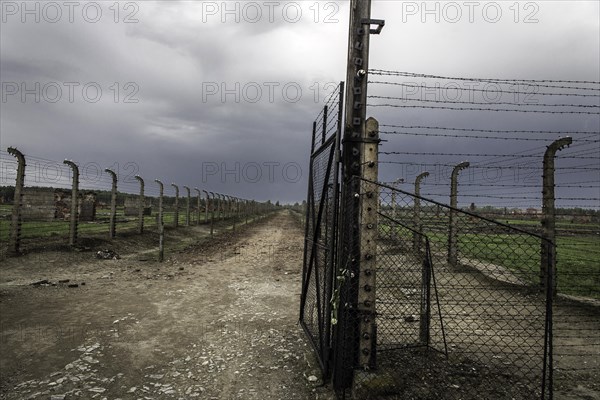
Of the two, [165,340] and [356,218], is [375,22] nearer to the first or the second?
[356,218]

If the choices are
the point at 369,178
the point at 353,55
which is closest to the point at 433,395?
the point at 369,178

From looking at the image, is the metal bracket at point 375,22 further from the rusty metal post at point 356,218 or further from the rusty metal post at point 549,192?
the rusty metal post at point 549,192

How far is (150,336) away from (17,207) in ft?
26.3

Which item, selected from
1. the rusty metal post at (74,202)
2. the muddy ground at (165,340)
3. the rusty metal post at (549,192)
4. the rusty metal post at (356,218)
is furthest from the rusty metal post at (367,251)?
the rusty metal post at (74,202)

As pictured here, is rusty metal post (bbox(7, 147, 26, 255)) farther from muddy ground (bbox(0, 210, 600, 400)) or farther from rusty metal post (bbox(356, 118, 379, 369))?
rusty metal post (bbox(356, 118, 379, 369))

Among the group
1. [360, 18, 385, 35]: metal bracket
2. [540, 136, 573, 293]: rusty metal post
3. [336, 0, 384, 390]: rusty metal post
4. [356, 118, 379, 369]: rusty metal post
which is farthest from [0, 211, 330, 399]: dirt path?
[540, 136, 573, 293]: rusty metal post

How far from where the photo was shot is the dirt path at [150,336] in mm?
3857

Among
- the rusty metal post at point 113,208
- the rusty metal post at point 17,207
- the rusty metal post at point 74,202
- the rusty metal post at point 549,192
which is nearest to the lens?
→ the rusty metal post at point 549,192

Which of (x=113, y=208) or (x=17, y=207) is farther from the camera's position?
(x=113, y=208)

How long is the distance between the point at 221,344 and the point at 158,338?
0.98 m

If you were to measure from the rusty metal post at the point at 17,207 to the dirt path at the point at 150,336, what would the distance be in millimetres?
641

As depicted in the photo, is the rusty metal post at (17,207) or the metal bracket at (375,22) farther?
the rusty metal post at (17,207)

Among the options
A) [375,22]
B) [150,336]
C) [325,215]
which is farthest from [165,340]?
[375,22]

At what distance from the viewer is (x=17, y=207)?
10266 millimetres
